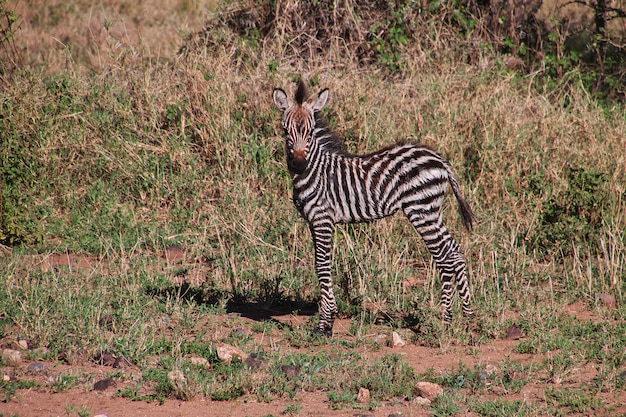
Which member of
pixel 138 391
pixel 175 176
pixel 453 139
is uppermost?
pixel 453 139

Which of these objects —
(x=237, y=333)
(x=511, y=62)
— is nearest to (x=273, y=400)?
(x=237, y=333)

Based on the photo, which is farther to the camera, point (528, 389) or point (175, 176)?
point (175, 176)

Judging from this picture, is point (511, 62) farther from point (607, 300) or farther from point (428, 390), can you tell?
point (428, 390)

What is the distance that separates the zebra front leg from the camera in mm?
6832

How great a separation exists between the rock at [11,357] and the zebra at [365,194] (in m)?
2.49

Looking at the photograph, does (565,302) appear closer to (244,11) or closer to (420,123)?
(420,123)

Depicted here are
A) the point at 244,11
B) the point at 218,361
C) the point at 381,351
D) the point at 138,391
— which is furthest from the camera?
the point at 244,11

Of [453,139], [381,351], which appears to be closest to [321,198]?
[381,351]

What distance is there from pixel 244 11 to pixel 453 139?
4.35 m

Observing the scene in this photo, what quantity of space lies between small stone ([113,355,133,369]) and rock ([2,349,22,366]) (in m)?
0.72

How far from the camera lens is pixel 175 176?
9844mm

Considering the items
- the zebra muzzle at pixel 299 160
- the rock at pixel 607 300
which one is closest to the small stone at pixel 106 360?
the zebra muzzle at pixel 299 160

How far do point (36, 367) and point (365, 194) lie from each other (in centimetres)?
310

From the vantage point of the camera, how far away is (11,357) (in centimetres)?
589
